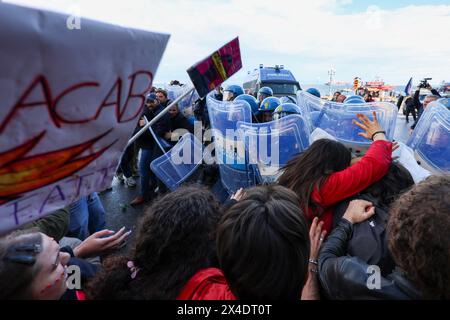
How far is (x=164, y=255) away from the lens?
45.0 inches

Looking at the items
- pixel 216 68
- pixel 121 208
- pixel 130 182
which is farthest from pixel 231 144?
pixel 130 182

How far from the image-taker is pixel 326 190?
5.27 ft

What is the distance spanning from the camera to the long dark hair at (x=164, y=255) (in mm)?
1073

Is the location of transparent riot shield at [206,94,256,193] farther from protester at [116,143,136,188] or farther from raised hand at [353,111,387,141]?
protester at [116,143,136,188]

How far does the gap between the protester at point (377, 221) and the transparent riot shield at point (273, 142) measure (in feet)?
2.20

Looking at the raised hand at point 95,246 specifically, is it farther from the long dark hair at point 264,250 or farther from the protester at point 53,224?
the long dark hair at point 264,250

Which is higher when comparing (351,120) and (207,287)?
(351,120)

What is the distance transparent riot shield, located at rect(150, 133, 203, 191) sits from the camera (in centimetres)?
316

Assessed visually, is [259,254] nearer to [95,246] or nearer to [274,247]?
[274,247]

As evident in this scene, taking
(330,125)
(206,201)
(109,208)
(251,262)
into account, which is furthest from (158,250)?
(109,208)

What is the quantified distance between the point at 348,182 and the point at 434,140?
885 millimetres

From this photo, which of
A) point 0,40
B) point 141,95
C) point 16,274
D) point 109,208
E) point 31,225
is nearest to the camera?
point 0,40
